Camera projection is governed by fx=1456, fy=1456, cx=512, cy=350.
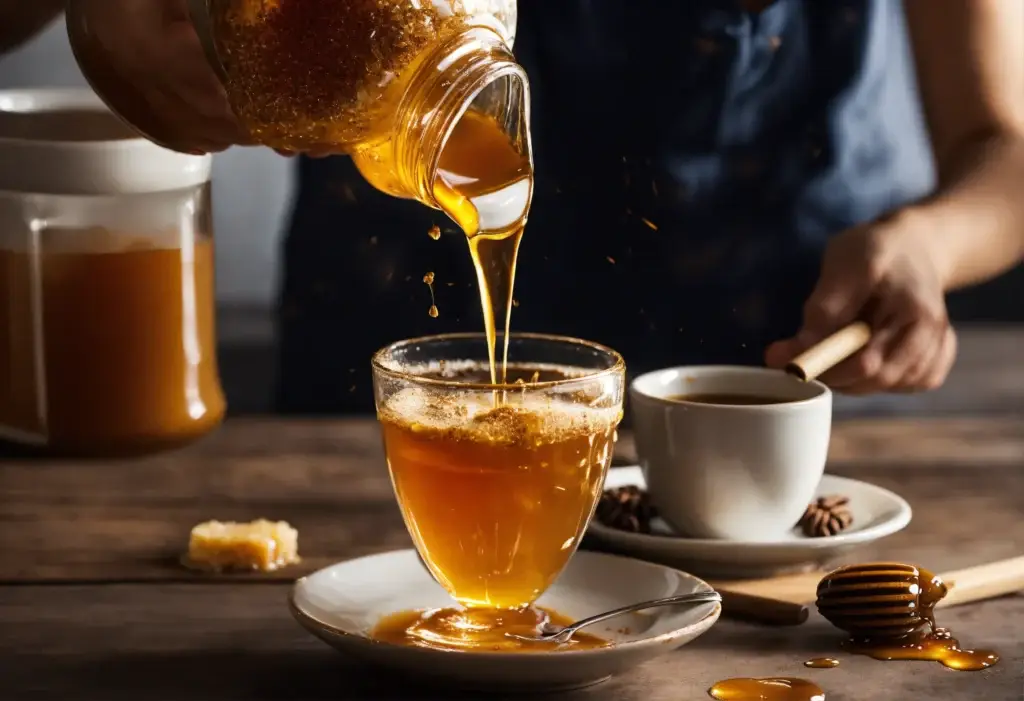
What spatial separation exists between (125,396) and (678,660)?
0.86m

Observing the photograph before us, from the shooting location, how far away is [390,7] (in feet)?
3.75

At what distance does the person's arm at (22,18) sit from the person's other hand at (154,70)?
2.57 feet

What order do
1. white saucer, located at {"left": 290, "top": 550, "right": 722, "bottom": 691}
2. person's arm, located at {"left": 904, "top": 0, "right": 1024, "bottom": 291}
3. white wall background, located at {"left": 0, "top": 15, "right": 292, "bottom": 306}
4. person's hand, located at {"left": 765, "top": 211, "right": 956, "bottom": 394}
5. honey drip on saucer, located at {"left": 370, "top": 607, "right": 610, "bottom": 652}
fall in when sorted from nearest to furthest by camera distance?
white saucer, located at {"left": 290, "top": 550, "right": 722, "bottom": 691} → honey drip on saucer, located at {"left": 370, "top": 607, "right": 610, "bottom": 652} → person's hand, located at {"left": 765, "top": 211, "right": 956, "bottom": 394} → person's arm, located at {"left": 904, "top": 0, "right": 1024, "bottom": 291} → white wall background, located at {"left": 0, "top": 15, "right": 292, "bottom": 306}

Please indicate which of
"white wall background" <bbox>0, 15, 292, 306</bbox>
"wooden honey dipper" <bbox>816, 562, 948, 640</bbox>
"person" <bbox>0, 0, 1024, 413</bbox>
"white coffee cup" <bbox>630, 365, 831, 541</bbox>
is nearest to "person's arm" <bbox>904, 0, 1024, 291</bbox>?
"person" <bbox>0, 0, 1024, 413</bbox>

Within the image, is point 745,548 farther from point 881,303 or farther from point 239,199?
point 239,199

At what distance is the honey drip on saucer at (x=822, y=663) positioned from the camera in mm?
1188

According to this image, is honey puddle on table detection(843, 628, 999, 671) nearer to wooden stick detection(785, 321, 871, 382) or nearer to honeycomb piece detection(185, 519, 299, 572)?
wooden stick detection(785, 321, 871, 382)

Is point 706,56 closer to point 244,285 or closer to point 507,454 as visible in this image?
point 507,454

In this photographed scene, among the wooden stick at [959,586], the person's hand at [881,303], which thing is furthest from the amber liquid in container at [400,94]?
the person's hand at [881,303]

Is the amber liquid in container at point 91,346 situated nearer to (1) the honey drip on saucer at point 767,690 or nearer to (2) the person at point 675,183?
(2) the person at point 675,183

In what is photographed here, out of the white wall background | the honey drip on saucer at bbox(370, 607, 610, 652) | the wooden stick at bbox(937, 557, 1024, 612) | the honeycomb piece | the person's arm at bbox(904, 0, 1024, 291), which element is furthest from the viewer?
the white wall background

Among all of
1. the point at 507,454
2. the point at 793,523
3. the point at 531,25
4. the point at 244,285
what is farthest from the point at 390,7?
the point at 244,285

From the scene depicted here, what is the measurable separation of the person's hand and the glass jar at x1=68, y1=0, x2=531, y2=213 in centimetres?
75

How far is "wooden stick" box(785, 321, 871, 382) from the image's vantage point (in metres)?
1.54
